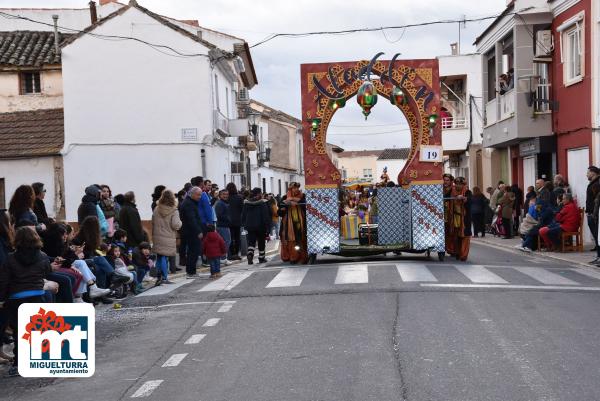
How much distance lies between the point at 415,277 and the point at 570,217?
27.6 ft

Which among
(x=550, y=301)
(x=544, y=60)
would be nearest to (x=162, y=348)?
(x=550, y=301)

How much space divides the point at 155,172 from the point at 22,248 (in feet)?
79.3

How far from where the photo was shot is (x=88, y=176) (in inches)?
1319

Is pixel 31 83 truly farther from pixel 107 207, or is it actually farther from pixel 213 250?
pixel 213 250

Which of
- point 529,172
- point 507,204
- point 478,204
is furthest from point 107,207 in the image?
point 529,172

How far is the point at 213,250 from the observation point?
1825 centimetres

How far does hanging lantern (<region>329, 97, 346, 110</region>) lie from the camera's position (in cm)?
1922

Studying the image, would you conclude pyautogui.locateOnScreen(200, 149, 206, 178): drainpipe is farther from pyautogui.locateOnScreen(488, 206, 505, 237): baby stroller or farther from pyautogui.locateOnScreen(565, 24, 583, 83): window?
pyautogui.locateOnScreen(565, 24, 583, 83): window

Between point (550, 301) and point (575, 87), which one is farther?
point (575, 87)

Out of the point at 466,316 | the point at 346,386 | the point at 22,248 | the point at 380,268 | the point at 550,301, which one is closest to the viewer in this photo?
the point at 346,386

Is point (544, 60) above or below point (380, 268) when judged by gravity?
above

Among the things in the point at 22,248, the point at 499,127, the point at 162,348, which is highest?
the point at 499,127

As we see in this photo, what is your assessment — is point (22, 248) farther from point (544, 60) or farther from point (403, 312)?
point (544, 60)

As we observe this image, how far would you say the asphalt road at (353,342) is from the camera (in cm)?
775
